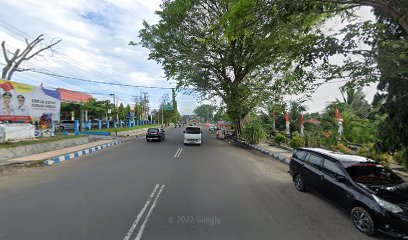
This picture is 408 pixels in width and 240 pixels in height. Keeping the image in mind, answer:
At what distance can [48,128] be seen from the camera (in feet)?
55.2

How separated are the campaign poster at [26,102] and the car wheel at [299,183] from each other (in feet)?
51.3

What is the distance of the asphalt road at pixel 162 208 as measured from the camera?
14.0 ft

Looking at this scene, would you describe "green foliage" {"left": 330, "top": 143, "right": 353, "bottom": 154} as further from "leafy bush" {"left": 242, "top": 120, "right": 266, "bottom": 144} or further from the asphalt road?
"leafy bush" {"left": 242, "top": 120, "right": 266, "bottom": 144}

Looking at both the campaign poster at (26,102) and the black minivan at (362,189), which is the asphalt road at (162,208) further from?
the campaign poster at (26,102)

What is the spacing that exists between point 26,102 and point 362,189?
58.1 feet

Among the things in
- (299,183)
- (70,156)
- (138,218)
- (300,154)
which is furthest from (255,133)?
(138,218)

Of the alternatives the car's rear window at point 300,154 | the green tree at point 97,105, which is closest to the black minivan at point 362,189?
the car's rear window at point 300,154

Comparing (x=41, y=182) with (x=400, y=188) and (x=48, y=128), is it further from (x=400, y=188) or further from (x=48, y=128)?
(x=48, y=128)

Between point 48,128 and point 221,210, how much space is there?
1689 cm

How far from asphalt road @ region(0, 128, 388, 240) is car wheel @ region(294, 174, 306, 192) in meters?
0.19

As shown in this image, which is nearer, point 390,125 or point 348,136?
point 390,125

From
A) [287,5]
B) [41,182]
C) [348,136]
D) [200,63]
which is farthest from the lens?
[200,63]

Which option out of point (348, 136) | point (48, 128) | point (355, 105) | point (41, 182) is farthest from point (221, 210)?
point (355, 105)

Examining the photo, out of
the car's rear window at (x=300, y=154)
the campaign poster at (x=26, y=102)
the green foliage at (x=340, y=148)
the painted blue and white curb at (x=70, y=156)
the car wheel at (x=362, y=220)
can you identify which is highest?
the campaign poster at (x=26, y=102)
